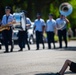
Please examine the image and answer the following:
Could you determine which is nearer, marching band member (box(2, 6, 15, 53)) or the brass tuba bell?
the brass tuba bell

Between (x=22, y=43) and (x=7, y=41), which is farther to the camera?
(x=22, y=43)

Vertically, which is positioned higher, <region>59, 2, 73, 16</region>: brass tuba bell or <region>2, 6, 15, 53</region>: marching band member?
<region>59, 2, 73, 16</region>: brass tuba bell

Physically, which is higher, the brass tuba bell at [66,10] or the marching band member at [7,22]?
the brass tuba bell at [66,10]

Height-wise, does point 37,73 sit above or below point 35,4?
below

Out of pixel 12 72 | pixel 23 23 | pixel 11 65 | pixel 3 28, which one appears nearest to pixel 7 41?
pixel 3 28

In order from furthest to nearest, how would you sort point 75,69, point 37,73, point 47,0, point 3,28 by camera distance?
point 47,0 → point 3,28 → point 37,73 → point 75,69

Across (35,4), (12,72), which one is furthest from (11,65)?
(35,4)

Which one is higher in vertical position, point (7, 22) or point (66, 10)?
point (66, 10)

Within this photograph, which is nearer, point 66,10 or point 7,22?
point 66,10

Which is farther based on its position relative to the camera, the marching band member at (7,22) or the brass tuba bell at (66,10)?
the marching band member at (7,22)

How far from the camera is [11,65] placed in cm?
1348

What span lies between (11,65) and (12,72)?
6.22 feet

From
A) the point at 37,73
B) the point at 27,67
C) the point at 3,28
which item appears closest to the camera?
the point at 37,73

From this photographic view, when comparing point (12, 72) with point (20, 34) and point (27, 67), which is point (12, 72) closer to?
point (27, 67)
